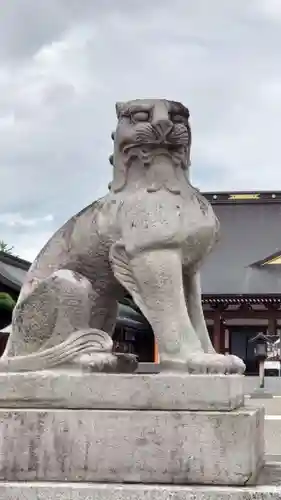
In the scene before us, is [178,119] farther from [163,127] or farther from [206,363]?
[206,363]

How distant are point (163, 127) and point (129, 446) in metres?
1.33

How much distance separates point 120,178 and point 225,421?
3.82 feet

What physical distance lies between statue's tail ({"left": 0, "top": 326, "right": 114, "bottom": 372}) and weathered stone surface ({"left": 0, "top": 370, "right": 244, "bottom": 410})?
62 millimetres

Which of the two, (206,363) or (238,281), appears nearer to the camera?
(206,363)

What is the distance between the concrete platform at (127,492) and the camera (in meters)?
2.58

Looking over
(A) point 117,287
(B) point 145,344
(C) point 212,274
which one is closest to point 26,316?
(A) point 117,287

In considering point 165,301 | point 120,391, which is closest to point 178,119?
point 165,301

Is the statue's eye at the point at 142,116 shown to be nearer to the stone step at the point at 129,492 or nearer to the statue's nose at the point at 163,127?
the statue's nose at the point at 163,127

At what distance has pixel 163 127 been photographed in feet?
9.98

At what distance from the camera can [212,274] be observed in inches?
890

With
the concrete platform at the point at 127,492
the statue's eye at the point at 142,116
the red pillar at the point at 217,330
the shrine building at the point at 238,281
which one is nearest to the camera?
the concrete platform at the point at 127,492

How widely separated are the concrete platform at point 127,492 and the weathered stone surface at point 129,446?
52 mm

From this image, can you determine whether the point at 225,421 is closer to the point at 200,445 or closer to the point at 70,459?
the point at 200,445

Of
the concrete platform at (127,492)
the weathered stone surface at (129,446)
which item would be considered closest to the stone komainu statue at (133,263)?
the weathered stone surface at (129,446)
